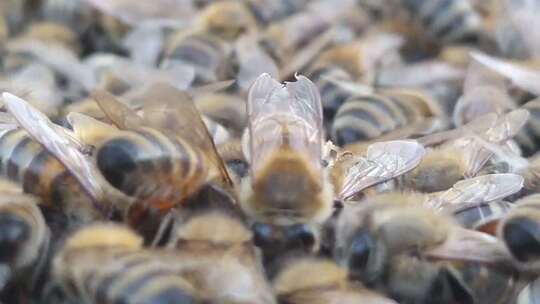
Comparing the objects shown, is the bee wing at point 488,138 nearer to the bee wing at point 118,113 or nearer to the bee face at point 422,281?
the bee face at point 422,281

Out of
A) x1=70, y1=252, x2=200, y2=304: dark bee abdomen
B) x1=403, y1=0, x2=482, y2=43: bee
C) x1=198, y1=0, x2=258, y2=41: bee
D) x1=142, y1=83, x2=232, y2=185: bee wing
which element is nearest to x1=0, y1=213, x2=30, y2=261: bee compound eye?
x1=70, y1=252, x2=200, y2=304: dark bee abdomen

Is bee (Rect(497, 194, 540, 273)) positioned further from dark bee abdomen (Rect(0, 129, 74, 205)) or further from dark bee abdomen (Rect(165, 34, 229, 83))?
dark bee abdomen (Rect(165, 34, 229, 83))

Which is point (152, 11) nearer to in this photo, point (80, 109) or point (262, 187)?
point (80, 109)

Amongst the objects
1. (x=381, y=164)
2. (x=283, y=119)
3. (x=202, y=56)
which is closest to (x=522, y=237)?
(x=381, y=164)

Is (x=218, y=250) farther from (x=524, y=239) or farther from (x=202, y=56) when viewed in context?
(x=202, y=56)

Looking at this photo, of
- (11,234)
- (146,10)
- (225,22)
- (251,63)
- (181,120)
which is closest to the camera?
(11,234)

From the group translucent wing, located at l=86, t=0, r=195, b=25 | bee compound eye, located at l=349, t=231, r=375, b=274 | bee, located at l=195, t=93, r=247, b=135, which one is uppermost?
bee compound eye, located at l=349, t=231, r=375, b=274

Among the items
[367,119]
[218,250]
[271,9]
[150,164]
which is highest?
[150,164]
